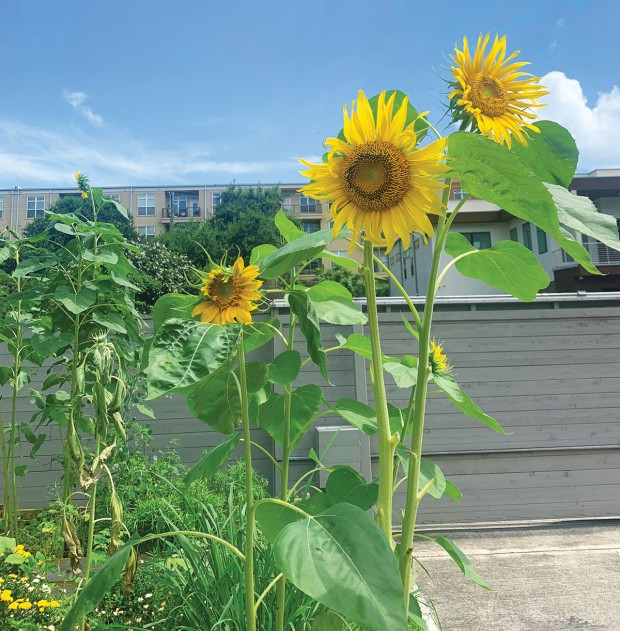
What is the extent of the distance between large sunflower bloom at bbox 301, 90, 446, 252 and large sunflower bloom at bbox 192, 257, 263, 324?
22cm

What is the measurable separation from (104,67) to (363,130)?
751 centimetres

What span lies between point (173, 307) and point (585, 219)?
2.07 ft

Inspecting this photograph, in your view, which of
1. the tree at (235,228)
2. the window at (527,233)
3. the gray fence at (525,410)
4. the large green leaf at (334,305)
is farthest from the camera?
the tree at (235,228)

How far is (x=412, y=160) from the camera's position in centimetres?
73

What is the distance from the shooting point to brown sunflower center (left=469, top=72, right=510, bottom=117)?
786mm

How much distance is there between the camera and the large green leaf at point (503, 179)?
0.64 meters

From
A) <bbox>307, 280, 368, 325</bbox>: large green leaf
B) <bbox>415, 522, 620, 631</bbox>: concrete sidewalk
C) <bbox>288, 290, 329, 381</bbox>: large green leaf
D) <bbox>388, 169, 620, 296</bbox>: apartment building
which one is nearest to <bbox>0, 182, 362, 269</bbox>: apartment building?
<bbox>388, 169, 620, 296</bbox>: apartment building

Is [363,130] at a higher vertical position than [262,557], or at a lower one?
higher

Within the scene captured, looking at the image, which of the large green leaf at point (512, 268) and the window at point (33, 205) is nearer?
the large green leaf at point (512, 268)

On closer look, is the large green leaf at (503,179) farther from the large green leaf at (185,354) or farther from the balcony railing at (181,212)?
the balcony railing at (181,212)

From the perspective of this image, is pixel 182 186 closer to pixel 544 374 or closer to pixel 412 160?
pixel 544 374

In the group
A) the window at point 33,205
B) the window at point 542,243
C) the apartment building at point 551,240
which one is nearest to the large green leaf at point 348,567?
the apartment building at point 551,240

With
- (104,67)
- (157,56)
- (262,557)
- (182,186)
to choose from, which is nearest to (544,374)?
(262,557)

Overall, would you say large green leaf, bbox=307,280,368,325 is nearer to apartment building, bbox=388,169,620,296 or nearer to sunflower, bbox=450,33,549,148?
sunflower, bbox=450,33,549,148
